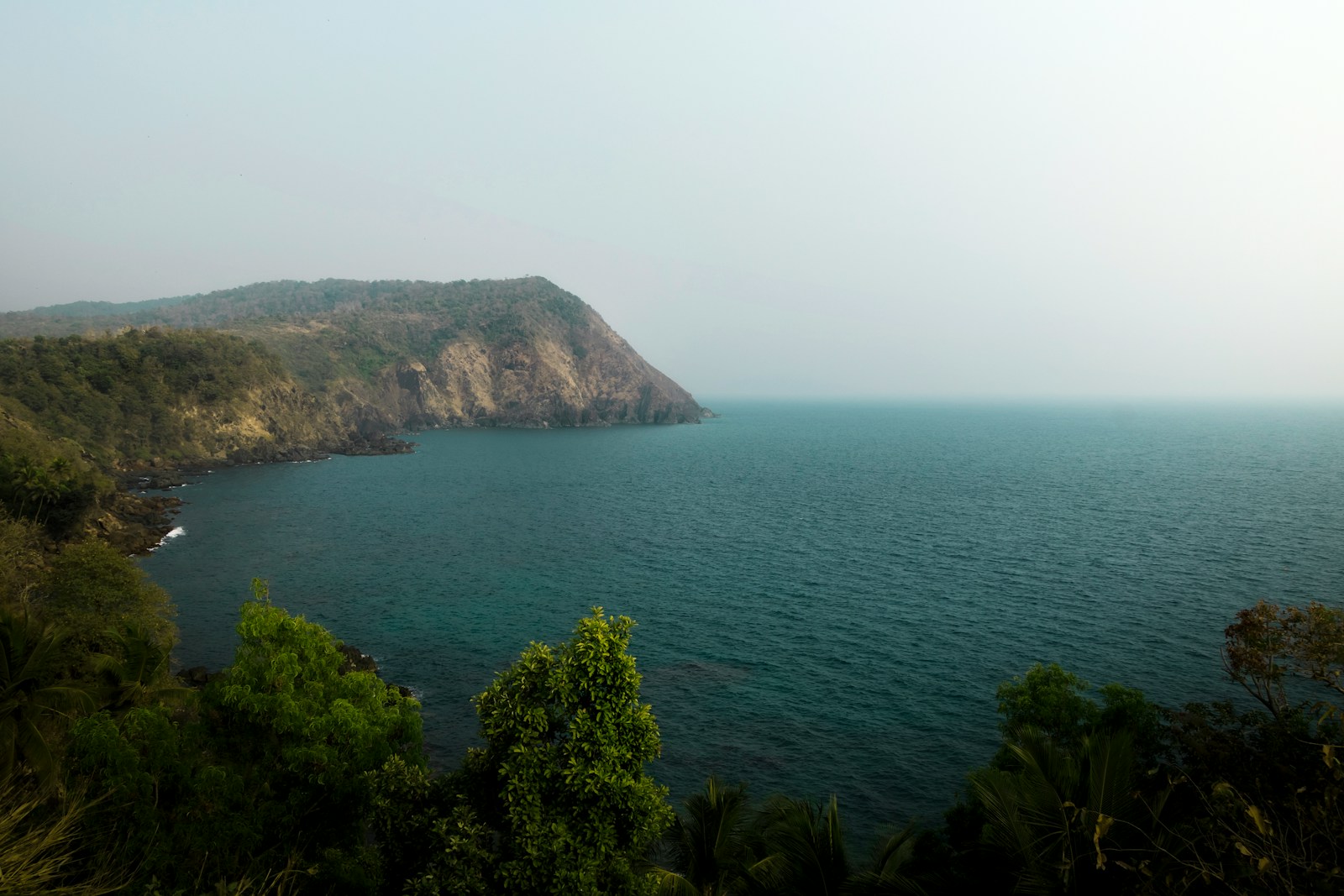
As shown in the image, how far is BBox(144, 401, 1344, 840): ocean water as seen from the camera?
36812mm

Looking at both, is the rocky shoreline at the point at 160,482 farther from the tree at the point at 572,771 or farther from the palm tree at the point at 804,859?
the palm tree at the point at 804,859

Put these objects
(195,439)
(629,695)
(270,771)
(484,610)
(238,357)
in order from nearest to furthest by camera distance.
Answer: (629,695), (270,771), (484,610), (195,439), (238,357)

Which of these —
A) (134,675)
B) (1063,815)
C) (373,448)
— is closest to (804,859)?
(1063,815)

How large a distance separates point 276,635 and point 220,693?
249 centimetres

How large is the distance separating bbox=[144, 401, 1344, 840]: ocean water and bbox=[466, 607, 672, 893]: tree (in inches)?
722

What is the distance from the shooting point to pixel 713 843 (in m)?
18.0

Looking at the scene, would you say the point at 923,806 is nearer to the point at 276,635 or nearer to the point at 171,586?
the point at 276,635

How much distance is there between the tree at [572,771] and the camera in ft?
44.7

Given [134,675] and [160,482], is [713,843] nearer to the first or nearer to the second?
[134,675]

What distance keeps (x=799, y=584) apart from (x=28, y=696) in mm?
49599

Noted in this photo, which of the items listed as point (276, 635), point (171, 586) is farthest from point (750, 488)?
point (276, 635)

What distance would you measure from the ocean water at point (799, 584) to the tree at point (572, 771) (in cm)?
1834

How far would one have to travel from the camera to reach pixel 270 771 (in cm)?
1933

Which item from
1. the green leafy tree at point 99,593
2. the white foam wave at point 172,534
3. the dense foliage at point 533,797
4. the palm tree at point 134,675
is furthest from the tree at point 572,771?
the white foam wave at point 172,534
